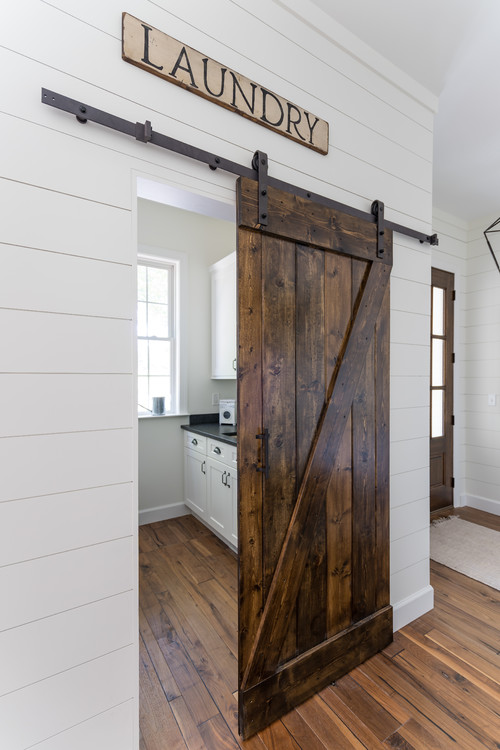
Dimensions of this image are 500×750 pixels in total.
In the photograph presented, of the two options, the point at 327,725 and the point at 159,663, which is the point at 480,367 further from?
the point at 159,663

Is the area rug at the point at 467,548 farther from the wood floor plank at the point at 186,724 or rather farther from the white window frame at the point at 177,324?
the white window frame at the point at 177,324

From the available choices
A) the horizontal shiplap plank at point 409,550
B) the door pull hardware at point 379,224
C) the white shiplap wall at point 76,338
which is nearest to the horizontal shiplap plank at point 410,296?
the door pull hardware at point 379,224

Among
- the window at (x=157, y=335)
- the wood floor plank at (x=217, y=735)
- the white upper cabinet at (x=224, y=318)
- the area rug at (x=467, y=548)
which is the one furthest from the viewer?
the window at (x=157, y=335)

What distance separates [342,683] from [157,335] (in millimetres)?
2902

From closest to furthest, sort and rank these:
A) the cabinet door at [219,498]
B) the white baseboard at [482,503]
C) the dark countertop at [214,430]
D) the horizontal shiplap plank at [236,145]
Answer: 1. the horizontal shiplap plank at [236,145]
2. the cabinet door at [219,498]
3. the dark countertop at [214,430]
4. the white baseboard at [482,503]

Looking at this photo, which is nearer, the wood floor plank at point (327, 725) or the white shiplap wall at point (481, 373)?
the wood floor plank at point (327, 725)

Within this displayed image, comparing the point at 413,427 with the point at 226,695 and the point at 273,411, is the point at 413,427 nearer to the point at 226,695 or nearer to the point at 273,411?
the point at 273,411

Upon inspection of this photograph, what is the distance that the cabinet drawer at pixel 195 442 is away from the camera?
10.1 ft

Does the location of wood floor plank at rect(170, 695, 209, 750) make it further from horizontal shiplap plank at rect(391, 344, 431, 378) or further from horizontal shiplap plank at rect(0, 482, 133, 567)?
horizontal shiplap plank at rect(391, 344, 431, 378)

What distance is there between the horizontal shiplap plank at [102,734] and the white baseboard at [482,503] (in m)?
3.82

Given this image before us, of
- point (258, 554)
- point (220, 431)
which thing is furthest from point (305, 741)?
point (220, 431)

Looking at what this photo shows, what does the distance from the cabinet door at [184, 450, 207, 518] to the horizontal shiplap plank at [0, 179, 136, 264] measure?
2.22 meters

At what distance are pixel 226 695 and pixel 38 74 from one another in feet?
7.86

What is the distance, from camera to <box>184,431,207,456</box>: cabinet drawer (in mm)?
3067
